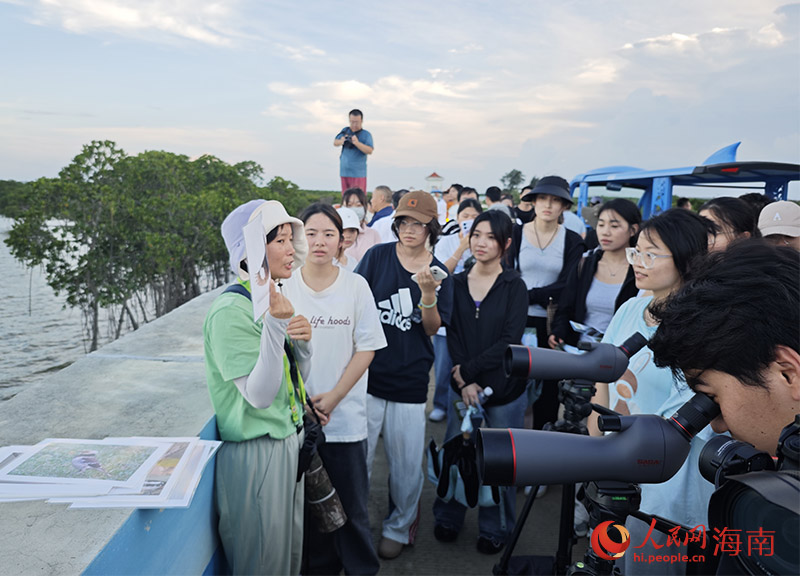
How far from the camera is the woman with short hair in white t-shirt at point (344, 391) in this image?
269cm

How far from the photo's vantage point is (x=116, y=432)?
6.10ft

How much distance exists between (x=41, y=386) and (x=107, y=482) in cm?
118

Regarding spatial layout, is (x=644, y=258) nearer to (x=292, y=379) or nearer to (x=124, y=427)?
(x=292, y=379)

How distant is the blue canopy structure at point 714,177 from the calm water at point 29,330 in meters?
10.9

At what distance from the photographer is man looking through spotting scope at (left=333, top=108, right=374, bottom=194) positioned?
338 inches

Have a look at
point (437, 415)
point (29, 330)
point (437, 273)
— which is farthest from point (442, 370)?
point (29, 330)

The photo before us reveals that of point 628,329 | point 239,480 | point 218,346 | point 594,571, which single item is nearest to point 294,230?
point 218,346

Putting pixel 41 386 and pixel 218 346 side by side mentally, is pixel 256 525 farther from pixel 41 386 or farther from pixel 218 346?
pixel 41 386

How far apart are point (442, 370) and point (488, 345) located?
160 centimetres

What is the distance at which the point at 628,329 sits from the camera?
214cm

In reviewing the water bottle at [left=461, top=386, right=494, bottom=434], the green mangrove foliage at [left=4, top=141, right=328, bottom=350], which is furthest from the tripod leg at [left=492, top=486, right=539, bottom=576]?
the green mangrove foliage at [left=4, top=141, right=328, bottom=350]

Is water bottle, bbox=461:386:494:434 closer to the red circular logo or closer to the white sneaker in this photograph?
the red circular logo

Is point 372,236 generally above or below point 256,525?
above

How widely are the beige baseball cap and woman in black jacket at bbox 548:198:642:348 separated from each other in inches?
27.2
